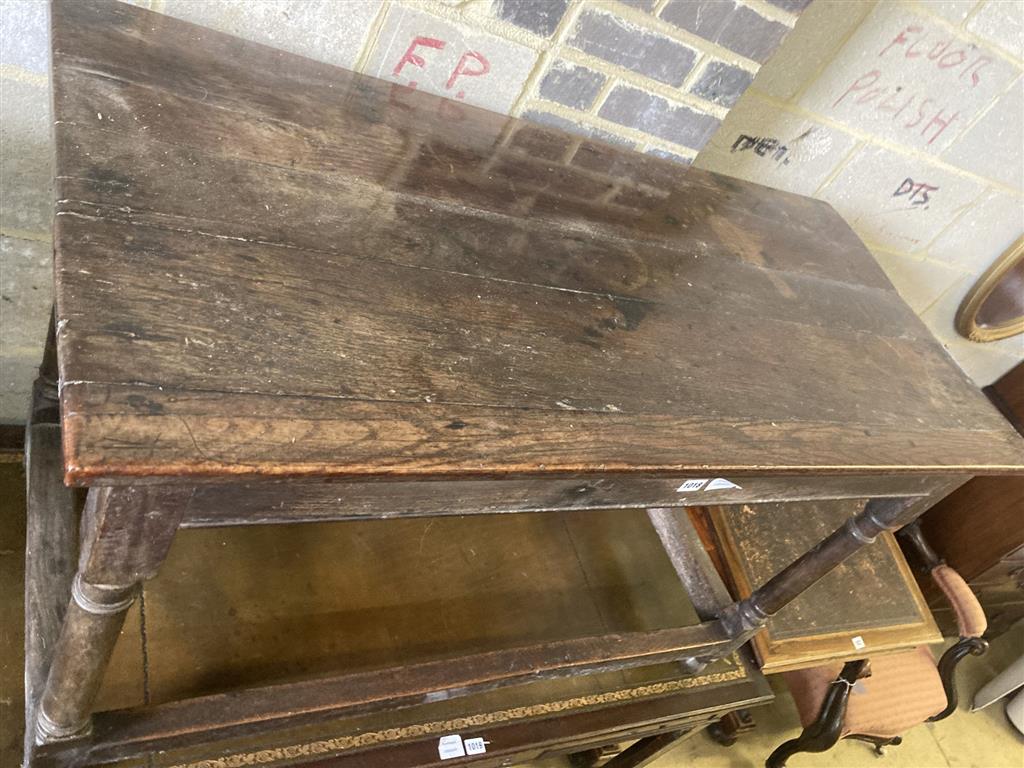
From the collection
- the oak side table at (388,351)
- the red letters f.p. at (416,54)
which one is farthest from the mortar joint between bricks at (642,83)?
the red letters f.p. at (416,54)

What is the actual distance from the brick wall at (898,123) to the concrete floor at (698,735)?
1.46 metres

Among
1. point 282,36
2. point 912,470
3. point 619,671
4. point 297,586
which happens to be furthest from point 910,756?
point 282,36

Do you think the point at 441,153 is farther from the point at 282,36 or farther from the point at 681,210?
the point at 681,210

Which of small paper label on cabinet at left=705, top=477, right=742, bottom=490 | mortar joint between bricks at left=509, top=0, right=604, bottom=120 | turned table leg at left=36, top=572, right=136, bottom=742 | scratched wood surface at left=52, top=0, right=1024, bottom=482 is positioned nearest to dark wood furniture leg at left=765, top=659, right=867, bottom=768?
scratched wood surface at left=52, top=0, right=1024, bottom=482

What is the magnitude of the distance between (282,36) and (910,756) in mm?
2879

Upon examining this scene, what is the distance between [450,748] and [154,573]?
83cm

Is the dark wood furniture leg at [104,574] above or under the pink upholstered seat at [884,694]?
above

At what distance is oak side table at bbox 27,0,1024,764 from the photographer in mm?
736

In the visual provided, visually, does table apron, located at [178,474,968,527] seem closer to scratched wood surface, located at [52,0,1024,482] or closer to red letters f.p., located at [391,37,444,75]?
scratched wood surface, located at [52,0,1024,482]

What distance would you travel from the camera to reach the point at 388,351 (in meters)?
0.86

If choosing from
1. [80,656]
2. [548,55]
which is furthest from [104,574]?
[548,55]

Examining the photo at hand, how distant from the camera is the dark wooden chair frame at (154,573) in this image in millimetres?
756

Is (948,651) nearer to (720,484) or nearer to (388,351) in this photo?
(720,484)

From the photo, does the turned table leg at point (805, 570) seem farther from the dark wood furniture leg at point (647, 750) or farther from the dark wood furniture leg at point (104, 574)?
the dark wood furniture leg at point (104, 574)
